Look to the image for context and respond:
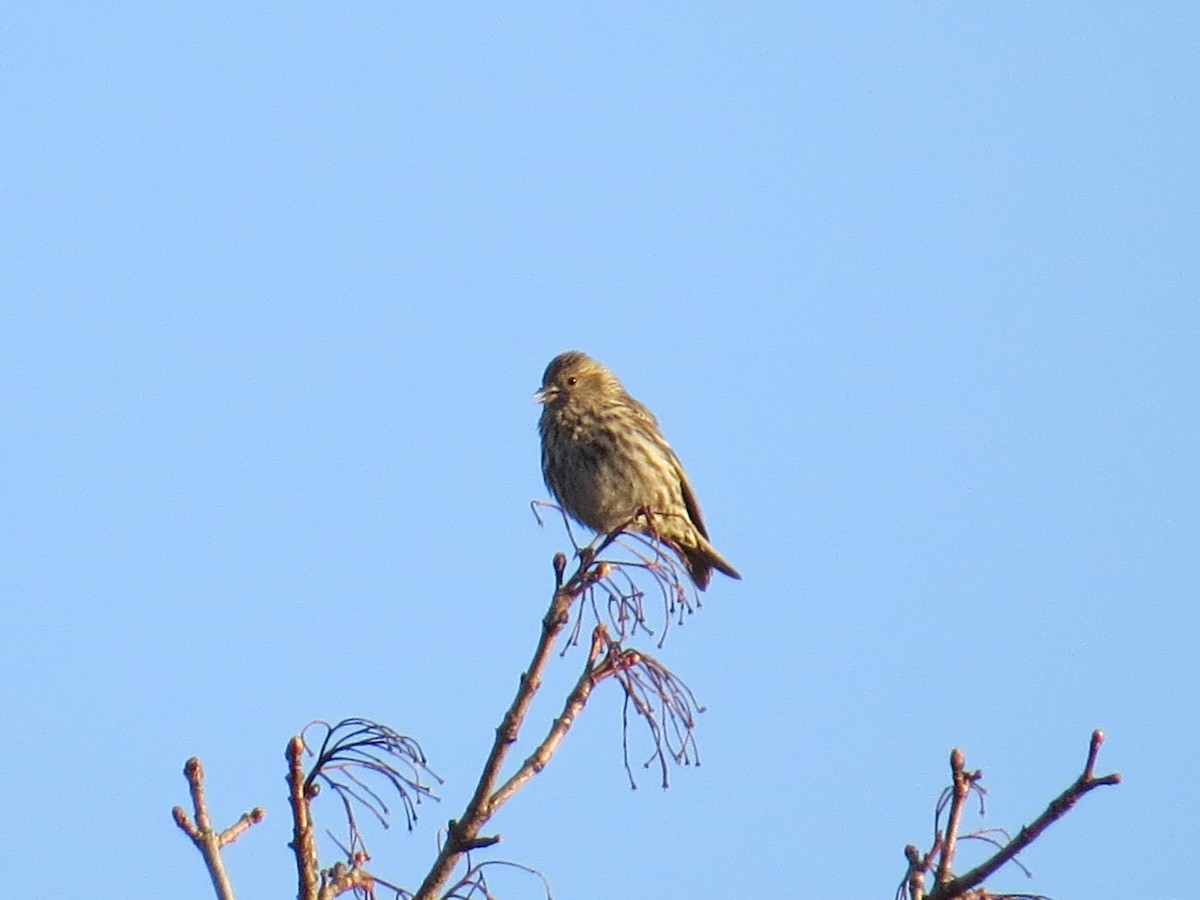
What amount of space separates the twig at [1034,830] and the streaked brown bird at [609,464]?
618 centimetres

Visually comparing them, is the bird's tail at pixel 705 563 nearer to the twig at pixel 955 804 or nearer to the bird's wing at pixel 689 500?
the bird's wing at pixel 689 500

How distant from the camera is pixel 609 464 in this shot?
988 cm

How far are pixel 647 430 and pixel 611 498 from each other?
0.62m

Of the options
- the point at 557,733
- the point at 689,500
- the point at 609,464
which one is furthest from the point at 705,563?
the point at 557,733

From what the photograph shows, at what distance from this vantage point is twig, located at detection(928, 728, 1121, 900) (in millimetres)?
3262

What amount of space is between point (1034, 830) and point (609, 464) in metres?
6.64

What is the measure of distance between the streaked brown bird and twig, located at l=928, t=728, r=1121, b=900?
243 inches

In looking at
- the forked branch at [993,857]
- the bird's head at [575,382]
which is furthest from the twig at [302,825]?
the bird's head at [575,382]

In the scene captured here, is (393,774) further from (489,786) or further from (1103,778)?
(1103,778)

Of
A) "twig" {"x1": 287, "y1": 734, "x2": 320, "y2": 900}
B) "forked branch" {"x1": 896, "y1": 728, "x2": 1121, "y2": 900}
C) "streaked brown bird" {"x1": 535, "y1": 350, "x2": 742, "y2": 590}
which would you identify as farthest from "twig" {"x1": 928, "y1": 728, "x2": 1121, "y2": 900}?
"streaked brown bird" {"x1": 535, "y1": 350, "x2": 742, "y2": 590}

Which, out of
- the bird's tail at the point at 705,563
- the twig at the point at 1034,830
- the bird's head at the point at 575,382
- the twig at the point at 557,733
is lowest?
the twig at the point at 1034,830

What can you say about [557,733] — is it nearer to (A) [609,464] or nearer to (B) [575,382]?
(A) [609,464]

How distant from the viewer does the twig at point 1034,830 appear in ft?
10.7

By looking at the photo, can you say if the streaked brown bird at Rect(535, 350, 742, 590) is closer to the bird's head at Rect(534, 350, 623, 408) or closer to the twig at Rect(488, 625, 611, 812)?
the bird's head at Rect(534, 350, 623, 408)
